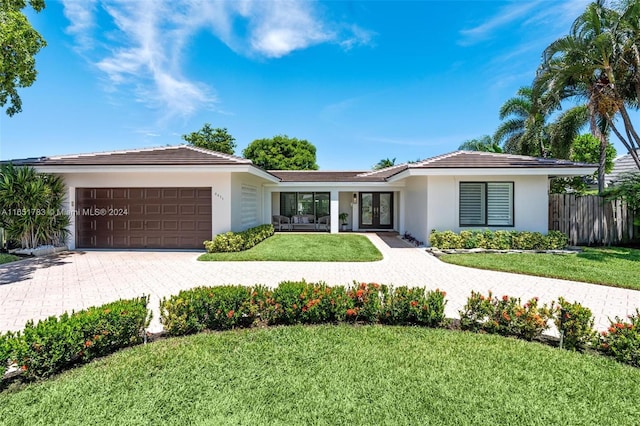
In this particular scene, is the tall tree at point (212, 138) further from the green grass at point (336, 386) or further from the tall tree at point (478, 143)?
the green grass at point (336, 386)

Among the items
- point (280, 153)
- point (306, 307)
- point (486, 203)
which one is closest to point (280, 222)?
point (486, 203)

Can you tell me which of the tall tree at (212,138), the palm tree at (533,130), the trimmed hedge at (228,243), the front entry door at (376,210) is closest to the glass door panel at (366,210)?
the front entry door at (376,210)

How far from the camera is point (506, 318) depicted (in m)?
4.71

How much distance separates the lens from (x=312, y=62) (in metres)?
18.9

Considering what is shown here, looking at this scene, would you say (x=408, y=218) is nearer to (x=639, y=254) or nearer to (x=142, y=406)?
(x=639, y=254)

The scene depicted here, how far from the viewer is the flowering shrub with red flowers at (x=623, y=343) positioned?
3.86 metres

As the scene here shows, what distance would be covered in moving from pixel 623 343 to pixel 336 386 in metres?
3.73

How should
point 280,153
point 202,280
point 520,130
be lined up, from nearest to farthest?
point 202,280 < point 520,130 < point 280,153

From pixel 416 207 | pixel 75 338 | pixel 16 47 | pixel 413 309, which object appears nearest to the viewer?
pixel 75 338

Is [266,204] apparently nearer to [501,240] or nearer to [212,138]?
[501,240]

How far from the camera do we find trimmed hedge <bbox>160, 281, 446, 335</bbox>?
4.93 meters

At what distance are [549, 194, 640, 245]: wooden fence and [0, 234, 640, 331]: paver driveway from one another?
7569 mm

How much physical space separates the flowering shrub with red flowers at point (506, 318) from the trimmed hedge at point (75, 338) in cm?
502

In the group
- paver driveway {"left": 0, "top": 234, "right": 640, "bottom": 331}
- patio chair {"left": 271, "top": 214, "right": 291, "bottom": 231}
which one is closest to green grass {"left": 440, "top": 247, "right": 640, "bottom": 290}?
paver driveway {"left": 0, "top": 234, "right": 640, "bottom": 331}
